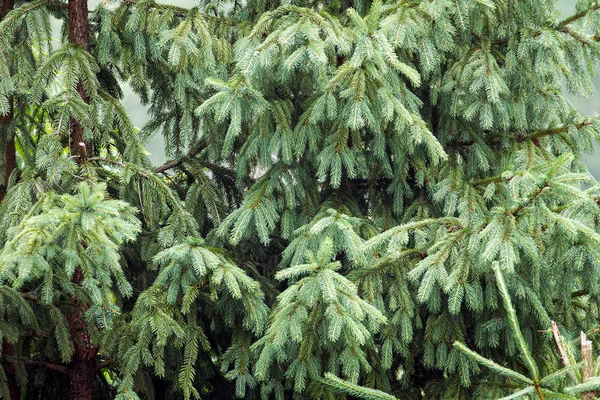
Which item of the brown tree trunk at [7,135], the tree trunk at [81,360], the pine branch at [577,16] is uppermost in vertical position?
the brown tree trunk at [7,135]

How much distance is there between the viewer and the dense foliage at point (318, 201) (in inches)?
138

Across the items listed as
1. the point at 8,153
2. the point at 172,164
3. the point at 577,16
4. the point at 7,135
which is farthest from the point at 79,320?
the point at 577,16

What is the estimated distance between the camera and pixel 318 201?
449 centimetres

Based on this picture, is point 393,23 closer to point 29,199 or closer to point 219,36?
point 219,36

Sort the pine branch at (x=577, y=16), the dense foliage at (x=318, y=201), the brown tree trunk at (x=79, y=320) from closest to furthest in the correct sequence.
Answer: the dense foliage at (x=318, y=201) → the pine branch at (x=577, y=16) → the brown tree trunk at (x=79, y=320)

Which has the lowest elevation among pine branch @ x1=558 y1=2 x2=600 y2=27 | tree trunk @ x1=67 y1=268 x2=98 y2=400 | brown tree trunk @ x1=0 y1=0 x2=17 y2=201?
tree trunk @ x1=67 y1=268 x2=98 y2=400

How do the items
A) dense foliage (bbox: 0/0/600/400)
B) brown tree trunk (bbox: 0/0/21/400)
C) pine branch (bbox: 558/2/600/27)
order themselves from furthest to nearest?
brown tree trunk (bbox: 0/0/21/400) → pine branch (bbox: 558/2/600/27) → dense foliage (bbox: 0/0/600/400)

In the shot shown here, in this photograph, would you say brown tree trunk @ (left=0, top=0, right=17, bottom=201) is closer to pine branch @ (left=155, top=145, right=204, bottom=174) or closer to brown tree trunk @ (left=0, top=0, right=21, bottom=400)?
brown tree trunk @ (left=0, top=0, right=21, bottom=400)

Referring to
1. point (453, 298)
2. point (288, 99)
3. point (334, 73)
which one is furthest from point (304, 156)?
point (453, 298)

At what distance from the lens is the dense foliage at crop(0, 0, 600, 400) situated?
350cm

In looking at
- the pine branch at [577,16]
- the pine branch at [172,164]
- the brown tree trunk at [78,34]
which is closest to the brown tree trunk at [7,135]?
the brown tree trunk at [78,34]

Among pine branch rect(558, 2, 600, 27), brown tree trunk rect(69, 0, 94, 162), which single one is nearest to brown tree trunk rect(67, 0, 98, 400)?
brown tree trunk rect(69, 0, 94, 162)

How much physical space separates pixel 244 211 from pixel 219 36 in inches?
47.2

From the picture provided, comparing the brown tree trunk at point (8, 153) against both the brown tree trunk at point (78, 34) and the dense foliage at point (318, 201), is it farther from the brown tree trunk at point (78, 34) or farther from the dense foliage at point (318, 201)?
the brown tree trunk at point (78, 34)
